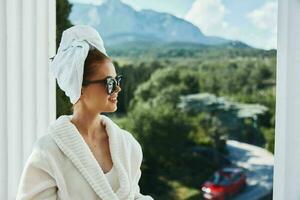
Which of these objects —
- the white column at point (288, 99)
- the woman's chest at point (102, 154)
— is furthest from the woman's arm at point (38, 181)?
the white column at point (288, 99)

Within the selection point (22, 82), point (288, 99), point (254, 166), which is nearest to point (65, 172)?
point (22, 82)

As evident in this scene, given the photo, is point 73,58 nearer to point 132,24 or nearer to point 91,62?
point 91,62

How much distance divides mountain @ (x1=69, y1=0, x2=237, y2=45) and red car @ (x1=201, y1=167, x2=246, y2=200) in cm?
48

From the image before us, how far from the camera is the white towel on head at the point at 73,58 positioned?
123 centimetres

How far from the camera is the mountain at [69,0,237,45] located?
1.83 m

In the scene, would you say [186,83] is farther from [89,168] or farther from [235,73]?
[89,168]

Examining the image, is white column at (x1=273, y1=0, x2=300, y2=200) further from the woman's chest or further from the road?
the woman's chest

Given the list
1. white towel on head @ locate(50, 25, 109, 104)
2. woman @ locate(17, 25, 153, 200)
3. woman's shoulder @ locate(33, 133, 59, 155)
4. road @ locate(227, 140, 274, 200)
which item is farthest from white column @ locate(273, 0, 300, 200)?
woman's shoulder @ locate(33, 133, 59, 155)

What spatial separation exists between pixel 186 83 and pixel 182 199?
0.43 m

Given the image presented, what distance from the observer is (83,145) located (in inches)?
50.4

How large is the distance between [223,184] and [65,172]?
77cm

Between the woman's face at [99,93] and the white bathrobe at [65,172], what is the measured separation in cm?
8

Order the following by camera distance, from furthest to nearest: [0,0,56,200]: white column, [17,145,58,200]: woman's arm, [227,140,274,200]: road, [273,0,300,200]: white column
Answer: [227,140,274,200]: road
[0,0,56,200]: white column
[273,0,300,200]: white column
[17,145,58,200]: woman's arm

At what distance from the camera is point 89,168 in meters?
1.26
